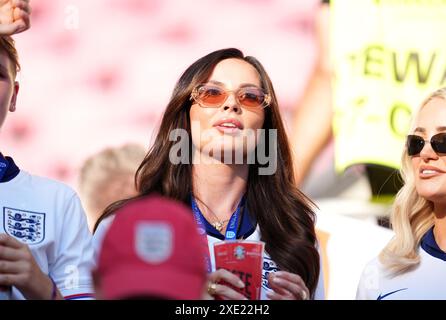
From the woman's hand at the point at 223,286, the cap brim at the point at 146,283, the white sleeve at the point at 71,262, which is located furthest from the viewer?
the white sleeve at the point at 71,262

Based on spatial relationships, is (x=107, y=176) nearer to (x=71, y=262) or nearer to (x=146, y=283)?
(x=71, y=262)

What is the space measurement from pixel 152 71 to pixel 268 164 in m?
1.18

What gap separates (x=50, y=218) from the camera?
3.13 metres

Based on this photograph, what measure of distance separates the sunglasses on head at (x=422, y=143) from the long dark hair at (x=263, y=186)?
0.44m

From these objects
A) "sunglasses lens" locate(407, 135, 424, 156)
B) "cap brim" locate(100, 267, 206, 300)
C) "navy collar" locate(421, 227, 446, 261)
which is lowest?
"navy collar" locate(421, 227, 446, 261)

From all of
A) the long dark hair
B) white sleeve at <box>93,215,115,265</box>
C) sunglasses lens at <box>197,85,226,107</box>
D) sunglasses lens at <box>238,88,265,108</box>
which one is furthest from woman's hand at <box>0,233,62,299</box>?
sunglasses lens at <box>238,88,265,108</box>

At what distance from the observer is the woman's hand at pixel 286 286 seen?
3.15 m

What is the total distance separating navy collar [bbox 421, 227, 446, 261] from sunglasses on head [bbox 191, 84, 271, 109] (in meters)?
0.79

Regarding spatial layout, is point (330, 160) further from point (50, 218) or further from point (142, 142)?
point (50, 218)

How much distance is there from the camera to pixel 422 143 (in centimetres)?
345

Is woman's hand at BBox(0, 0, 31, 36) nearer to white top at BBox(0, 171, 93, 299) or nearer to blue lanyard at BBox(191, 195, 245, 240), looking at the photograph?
white top at BBox(0, 171, 93, 299)

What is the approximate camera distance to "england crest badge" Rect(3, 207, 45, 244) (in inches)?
121

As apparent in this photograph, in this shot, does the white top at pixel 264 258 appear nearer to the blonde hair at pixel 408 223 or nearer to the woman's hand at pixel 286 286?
the woman's hand at pixel 286 286

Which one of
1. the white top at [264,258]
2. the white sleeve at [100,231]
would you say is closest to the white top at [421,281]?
the white top at [264,258]
